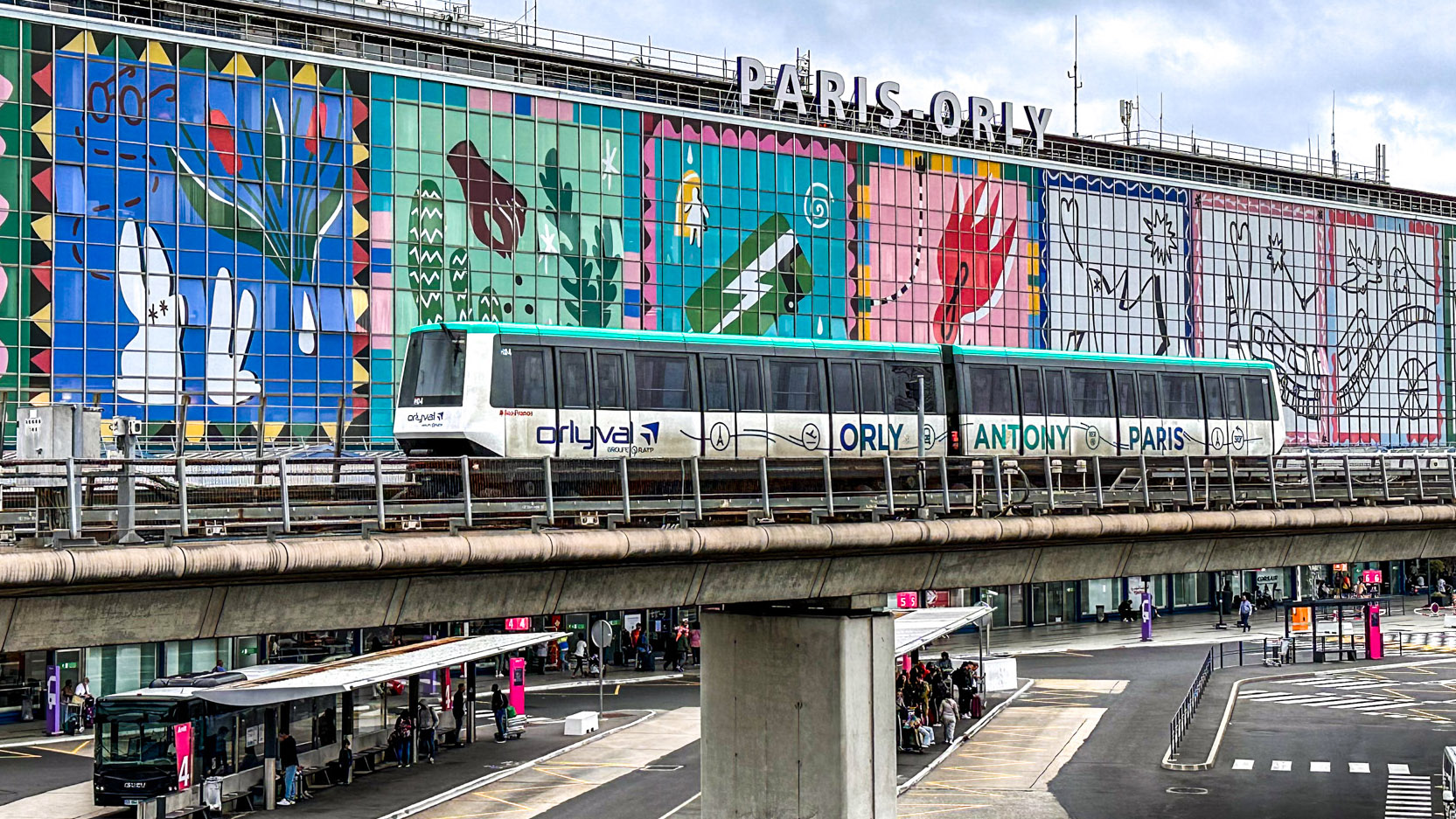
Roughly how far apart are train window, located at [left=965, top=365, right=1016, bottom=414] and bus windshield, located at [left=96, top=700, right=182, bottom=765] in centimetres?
1890

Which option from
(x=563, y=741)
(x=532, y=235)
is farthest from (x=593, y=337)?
(x=532, y=235)

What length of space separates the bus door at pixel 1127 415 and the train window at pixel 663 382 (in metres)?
12.7

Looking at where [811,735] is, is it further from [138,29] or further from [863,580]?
[138,29]

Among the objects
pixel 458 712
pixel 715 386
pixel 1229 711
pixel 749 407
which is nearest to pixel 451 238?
pixel 458 712

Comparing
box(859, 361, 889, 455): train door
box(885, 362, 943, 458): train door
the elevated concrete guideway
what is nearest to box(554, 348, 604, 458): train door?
box(859, 361, 889, 455): train door

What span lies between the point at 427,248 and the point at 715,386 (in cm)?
3645

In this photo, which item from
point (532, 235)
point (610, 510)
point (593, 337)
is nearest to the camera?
point (610, 510)

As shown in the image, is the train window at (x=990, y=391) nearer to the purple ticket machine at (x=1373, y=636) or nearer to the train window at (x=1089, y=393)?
the train window at (x=1089, y=393)

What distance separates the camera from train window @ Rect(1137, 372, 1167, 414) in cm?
4347

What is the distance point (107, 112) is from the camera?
61.9 meters

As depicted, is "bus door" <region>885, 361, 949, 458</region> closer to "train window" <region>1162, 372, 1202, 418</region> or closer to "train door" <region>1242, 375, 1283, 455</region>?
"train window" <region>1162, 372, 1202, 418</region>

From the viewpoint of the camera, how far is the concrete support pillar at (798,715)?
27.7 m

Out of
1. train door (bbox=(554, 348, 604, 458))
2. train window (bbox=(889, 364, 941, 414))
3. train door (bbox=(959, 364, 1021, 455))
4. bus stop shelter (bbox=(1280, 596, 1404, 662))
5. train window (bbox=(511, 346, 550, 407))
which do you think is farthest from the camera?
bus stop shelter (bbox=(1280, 596, 1404, 662))

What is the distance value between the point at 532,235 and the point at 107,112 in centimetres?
1829
